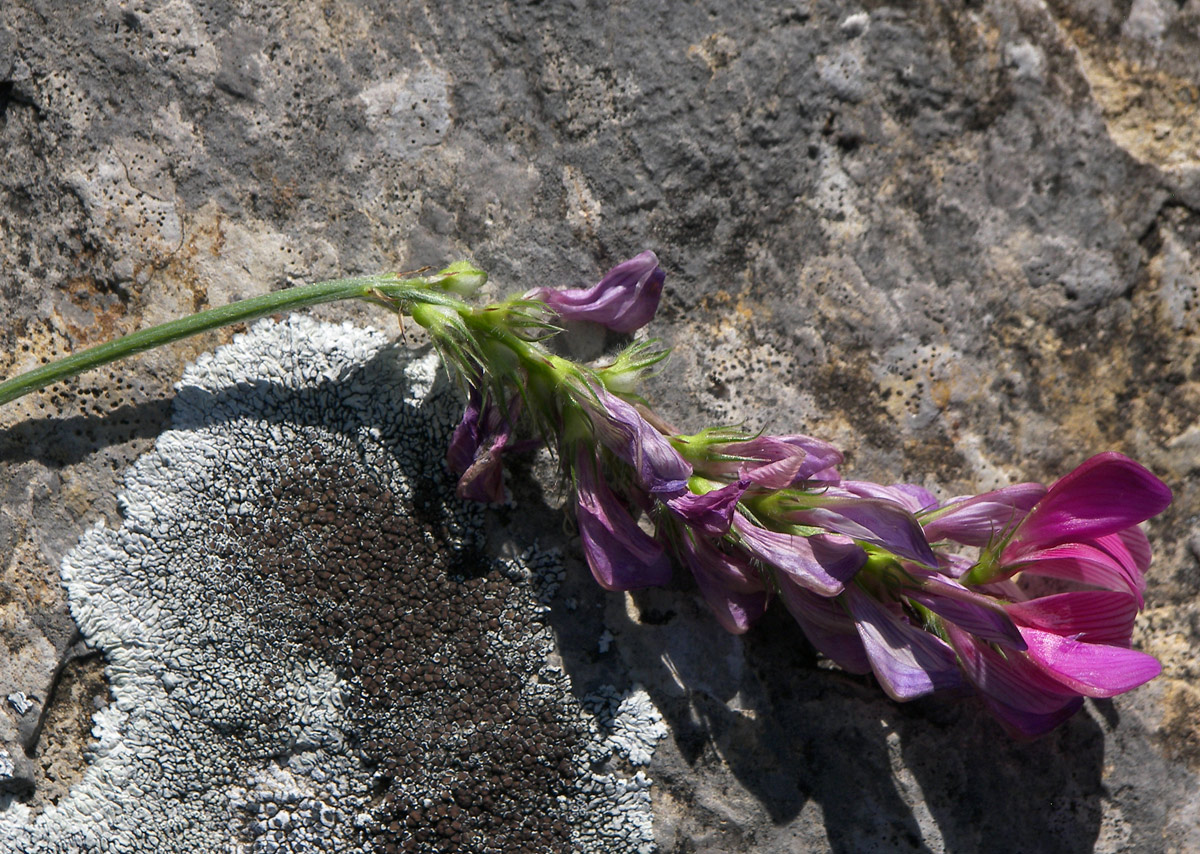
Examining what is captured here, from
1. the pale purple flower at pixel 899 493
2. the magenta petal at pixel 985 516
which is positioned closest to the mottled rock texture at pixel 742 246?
the pale purple flower at pixel 899 493

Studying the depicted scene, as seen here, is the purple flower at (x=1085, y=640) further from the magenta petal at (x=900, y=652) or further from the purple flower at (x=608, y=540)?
the purple flower at (x=608, y=540)

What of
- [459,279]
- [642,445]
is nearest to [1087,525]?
[642,445]

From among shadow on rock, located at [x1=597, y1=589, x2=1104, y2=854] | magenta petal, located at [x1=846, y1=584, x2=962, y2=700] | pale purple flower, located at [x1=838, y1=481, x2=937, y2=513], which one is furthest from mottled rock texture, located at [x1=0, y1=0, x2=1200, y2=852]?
magenta petal, located at [x1=846, y1=584, x2=962, y2=700]

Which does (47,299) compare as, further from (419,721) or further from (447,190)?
(419,721)

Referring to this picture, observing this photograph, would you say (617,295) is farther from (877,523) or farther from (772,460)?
(877,523)

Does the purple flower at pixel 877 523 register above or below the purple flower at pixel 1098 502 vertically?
above

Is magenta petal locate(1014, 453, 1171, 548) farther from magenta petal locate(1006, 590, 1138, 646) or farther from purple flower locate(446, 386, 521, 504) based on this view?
purple flower locate(446, 386, 521, 504)
